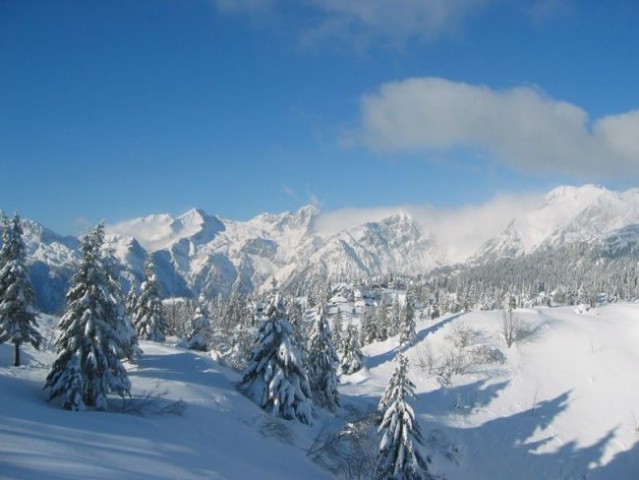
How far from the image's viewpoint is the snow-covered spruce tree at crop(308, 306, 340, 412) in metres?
41.5

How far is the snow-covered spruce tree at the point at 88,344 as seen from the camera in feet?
68.8

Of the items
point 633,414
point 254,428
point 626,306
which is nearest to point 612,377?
point 633,414

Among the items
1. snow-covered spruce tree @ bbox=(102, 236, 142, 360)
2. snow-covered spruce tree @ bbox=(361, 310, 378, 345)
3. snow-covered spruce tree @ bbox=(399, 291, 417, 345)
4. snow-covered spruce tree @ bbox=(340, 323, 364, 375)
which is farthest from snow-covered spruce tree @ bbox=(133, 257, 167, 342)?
snow-covered spruce tree @ bbox=(361, 310, 378, 345)

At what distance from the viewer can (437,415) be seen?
4834 cm

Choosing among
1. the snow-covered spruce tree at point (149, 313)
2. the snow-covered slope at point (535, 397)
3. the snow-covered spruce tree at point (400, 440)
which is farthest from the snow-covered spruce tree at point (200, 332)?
the snow-covered spruce tree at point (400, 440)

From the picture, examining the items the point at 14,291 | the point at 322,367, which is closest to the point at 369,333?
the point at 322,367

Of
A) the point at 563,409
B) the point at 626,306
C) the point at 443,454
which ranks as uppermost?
the point at 626,306

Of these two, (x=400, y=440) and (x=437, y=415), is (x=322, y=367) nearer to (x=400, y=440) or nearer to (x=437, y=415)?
(x=437, y=415)

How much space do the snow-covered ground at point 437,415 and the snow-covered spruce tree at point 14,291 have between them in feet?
7.49

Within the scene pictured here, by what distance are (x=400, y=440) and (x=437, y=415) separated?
26542 mm

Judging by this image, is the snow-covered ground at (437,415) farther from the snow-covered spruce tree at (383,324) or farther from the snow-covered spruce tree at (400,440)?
the snow-covered spruce tree at (383,324)

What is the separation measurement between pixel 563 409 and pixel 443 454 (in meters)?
18.3

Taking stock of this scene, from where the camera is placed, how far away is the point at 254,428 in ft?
77.5

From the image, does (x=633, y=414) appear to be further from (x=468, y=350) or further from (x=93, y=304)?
(x=93, y=304)
